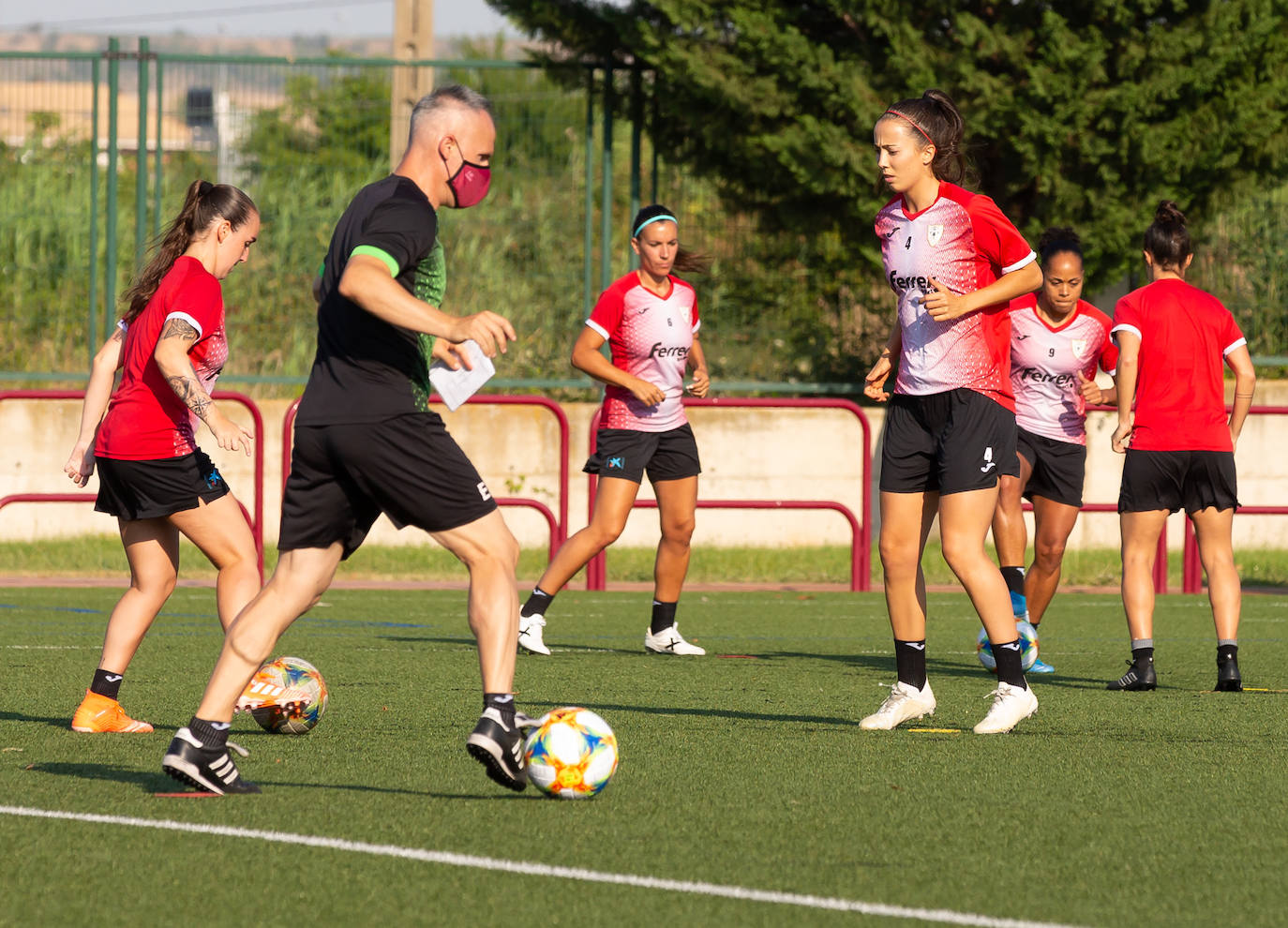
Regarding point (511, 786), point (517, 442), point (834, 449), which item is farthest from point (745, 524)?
point (511, 786)

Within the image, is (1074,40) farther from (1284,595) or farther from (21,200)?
(21,200)

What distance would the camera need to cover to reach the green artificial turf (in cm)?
400

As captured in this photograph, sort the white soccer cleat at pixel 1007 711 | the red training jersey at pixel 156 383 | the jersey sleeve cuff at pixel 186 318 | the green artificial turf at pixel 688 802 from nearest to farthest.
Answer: the green artificial turf at pixel 688 802 < the jersey sleeve cuff at pixel 186 318 < the red training jersey at pixel 156 383 < the white soccer cleat at pixel 1007 711

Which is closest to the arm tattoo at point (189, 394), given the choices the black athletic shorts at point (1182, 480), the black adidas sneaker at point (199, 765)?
the black adidas sneaker at point (199, 765)

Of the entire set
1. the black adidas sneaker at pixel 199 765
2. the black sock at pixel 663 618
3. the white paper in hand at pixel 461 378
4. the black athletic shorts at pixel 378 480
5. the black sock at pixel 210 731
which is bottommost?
the black sock at pixel 663 618

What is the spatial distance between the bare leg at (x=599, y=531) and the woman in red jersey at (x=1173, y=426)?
255 cm

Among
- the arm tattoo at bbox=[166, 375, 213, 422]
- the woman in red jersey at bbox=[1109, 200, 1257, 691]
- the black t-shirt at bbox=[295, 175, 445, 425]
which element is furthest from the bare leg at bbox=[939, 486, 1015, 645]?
the arm tattoo at bbox=[166, 375, 213, 422]

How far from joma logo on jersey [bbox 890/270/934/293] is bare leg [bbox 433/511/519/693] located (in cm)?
201

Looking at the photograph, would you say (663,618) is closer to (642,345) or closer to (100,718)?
(642,345)

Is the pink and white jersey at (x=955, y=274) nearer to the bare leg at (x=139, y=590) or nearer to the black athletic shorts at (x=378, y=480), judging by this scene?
the black athletic shorts at (x=378, y=480)

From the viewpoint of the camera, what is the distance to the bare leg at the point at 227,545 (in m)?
6.36

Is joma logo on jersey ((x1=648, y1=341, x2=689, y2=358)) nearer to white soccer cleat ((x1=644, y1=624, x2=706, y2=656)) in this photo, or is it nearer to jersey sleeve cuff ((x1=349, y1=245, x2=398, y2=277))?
white soccer cleat ((x1=644, y1=624, x2=706, y2=656))

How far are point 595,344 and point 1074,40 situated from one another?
22.6ft

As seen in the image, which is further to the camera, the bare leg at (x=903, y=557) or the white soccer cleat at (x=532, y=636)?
the white soccer cleat at (x=532, y=636)
